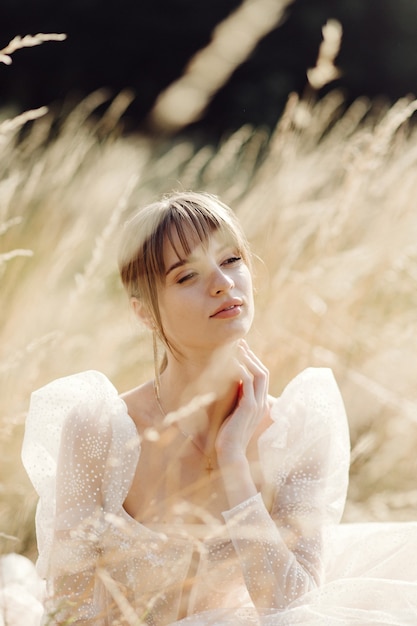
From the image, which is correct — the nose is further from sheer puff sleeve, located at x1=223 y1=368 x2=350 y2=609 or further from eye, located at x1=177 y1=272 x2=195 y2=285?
sheer puff sleeve, located at x1=223 y1=368 x2=350 y2=609

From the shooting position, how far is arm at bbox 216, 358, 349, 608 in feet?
4.93

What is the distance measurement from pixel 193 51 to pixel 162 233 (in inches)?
154

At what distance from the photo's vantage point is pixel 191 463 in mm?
1746

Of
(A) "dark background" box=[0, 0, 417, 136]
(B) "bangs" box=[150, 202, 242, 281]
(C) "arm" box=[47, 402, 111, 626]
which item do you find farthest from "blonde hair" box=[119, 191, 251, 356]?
(A) "dark background" box=[0, 0, 417, 136]

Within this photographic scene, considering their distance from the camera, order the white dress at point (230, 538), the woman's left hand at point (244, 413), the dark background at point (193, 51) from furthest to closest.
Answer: the dark background at point (193, 51)
the woman's left hand at point (244, 413)
the white dress at point (230, 538)

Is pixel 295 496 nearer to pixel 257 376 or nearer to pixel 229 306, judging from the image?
pixel 257 376

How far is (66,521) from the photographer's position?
5.17 ft

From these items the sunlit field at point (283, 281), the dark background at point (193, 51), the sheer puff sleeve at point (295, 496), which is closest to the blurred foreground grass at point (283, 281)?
the sunlit field at point (283, 281)

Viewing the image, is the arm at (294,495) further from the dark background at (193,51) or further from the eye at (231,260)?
the dark background at (193,51)

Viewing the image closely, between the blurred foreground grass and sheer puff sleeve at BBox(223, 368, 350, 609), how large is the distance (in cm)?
12

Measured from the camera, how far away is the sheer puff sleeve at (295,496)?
1503 millimetres

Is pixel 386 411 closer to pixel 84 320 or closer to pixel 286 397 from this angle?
pixel 286 397

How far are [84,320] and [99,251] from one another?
61 cm

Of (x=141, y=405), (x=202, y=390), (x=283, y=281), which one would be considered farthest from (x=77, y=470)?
(x=283, y=281)
